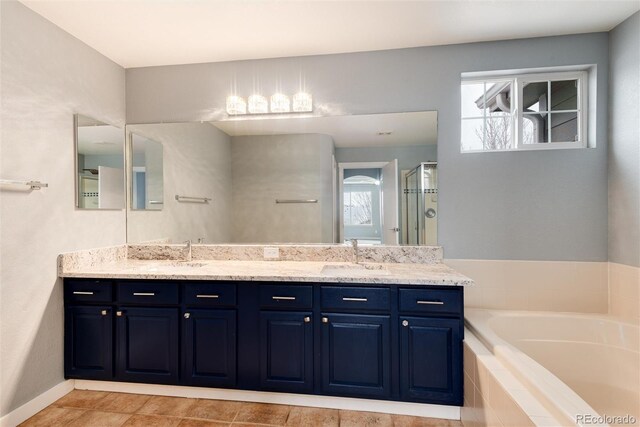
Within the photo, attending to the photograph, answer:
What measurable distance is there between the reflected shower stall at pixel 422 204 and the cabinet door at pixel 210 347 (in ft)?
4.70

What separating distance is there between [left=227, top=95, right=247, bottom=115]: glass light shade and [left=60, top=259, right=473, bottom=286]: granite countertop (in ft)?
4.11

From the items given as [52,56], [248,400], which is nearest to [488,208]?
[248,400]

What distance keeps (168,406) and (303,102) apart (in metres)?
2.36

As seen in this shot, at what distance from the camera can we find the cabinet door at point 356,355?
1954mm

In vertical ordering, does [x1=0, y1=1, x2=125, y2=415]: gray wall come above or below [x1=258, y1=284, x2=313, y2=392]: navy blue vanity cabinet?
above

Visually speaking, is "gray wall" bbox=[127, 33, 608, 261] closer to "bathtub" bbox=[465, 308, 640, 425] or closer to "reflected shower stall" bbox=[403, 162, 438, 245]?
"reflected shower stall" bbox=[403, 162, 438, 245]

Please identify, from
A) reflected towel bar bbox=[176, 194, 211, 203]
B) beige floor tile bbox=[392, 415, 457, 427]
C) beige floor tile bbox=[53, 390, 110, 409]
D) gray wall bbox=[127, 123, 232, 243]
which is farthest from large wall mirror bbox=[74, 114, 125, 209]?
beige floor tile bbox=[392, 415, 457, 427]

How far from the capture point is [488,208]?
2.39 metres

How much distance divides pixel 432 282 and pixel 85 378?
2.43 meters

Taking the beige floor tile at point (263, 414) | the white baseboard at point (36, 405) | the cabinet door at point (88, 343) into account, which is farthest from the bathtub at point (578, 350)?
the white baseboard at point (36, 405)

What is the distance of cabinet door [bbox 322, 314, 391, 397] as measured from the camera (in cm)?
195

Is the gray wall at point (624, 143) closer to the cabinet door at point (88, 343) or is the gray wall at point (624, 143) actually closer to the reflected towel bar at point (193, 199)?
the reflected towel bar at point (193, 199)

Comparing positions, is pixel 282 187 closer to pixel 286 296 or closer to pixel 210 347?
pixel 286 296

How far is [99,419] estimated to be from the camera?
196 cm
